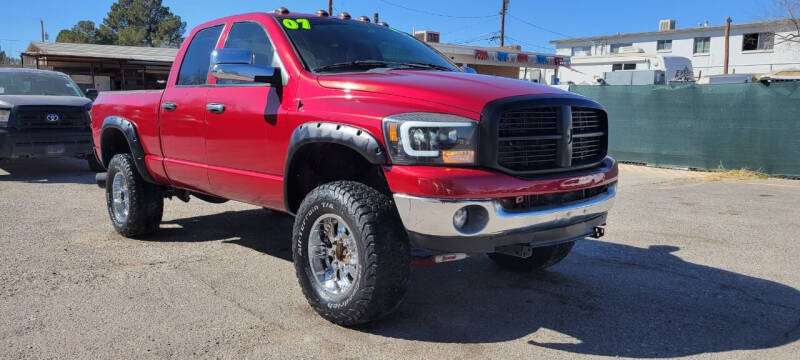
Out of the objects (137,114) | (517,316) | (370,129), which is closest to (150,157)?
(137,114)

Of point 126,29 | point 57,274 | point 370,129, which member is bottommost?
point 57,274

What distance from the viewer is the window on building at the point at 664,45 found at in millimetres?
50697

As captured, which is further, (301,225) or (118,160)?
(118,160)

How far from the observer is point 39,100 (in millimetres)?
10352

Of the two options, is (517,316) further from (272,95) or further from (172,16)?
(172,16)

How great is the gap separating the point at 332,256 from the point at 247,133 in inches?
43.9

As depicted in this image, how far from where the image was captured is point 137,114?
5.67m

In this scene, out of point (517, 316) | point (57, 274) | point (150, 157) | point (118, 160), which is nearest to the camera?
point (517, 316)

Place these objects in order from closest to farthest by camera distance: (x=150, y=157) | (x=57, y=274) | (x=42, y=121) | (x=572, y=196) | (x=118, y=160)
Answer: (x=572, y=196) → (x=57, y=274) → (x=150, y=157) → (x=118, y=160) → (x=42, y=121)

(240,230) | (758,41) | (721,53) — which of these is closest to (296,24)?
(240,230)

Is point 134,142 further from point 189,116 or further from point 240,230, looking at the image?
point 240,230

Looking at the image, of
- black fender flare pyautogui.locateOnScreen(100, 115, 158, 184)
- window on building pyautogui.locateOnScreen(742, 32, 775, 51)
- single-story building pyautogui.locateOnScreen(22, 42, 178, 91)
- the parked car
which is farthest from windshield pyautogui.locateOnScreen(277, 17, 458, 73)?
window on building pyautogui.locateOnScreen(742, 32, 775, 51)

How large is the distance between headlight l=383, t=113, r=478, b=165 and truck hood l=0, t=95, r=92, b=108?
9.03 meters

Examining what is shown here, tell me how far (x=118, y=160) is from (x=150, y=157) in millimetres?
644
